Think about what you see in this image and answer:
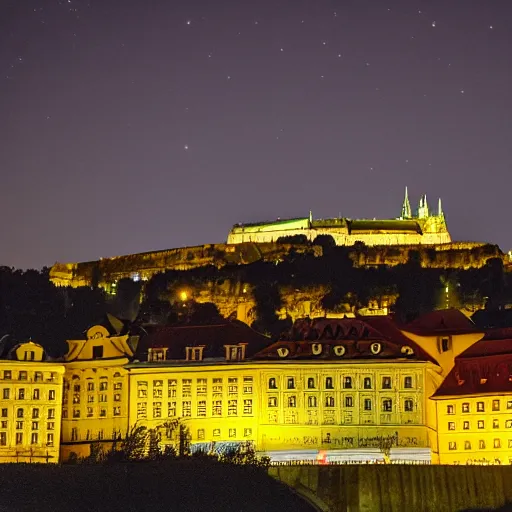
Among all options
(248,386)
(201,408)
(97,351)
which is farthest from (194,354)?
(97,351)

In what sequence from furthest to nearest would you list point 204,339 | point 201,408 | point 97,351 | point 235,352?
1. point 97,351
2. point 204,339
3. point 235,352
4. point 201,408

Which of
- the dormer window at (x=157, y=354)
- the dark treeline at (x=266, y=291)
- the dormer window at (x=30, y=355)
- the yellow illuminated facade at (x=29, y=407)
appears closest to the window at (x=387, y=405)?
the dormer window at (x=157, y=354)

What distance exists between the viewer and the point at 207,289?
128 meters

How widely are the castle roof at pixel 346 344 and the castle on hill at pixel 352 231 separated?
156 ft

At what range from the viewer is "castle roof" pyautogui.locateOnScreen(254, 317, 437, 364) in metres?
93.6

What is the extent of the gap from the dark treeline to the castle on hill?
382 inches

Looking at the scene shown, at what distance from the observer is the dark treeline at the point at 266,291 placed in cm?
11769

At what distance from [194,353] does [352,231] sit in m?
53.2

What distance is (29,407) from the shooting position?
93.9 meters

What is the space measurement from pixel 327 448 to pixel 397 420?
435 cm

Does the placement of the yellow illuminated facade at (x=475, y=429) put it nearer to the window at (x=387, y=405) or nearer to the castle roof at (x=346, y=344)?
the window at (x=387, y=405)

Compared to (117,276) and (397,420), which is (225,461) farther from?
(117,276)

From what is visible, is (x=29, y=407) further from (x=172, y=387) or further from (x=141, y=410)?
(x=172, y=387)

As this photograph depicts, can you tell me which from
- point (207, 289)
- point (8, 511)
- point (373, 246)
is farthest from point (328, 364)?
point (373, 246)
